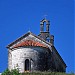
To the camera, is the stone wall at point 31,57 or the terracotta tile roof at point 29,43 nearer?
the stone wall at point 31,57

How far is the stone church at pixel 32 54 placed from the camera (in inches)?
2057

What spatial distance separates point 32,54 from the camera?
52.2 metres

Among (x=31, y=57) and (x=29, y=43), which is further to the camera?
(x=29, y=43)

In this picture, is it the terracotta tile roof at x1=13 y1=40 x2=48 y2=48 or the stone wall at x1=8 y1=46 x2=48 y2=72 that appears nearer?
the stone wall at x1=8 y1=46 x2=48 y2=72

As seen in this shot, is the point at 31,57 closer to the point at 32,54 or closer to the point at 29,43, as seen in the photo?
the point at 32,54

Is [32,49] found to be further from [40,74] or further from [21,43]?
[40,74]

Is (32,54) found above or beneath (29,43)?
beneath

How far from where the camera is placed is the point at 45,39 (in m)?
58.4

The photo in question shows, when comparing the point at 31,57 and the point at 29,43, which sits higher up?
the point at 29,43

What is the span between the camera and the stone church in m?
52.2

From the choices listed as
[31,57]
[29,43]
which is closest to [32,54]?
[31,57]

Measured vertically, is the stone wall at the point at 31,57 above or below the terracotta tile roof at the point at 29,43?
below

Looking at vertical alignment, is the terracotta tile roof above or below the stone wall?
above

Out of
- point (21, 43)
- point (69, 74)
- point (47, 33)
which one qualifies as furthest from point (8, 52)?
point (69, 74)
